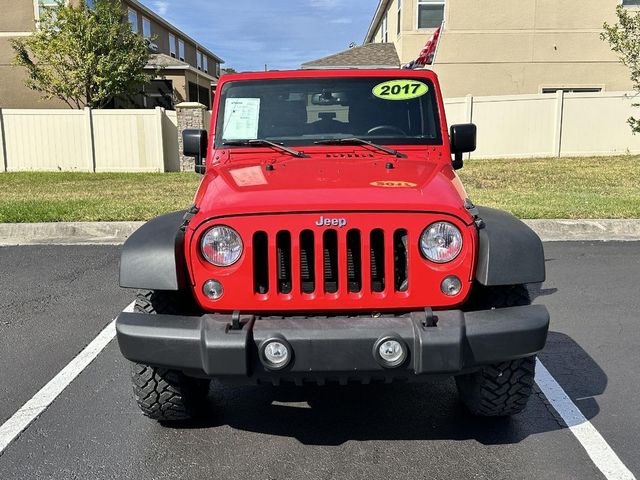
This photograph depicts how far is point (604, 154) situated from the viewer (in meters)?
17.0

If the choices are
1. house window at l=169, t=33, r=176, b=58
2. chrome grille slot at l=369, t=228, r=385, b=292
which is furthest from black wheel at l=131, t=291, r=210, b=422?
house window at l=169, t=33, r=176, b=58

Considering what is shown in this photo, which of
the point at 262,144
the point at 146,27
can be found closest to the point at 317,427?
the point at 262,144

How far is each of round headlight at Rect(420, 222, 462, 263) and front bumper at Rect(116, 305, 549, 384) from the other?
26cm

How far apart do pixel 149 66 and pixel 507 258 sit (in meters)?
23.2

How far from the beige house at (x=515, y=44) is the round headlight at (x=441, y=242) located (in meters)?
16.9

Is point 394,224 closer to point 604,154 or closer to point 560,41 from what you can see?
point 604,154

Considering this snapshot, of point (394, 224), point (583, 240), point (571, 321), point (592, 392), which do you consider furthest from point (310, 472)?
point (583, 240)

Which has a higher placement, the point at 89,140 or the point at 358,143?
the point at 89,140

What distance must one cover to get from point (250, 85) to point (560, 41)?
17.1 metres

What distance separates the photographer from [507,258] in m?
2.68

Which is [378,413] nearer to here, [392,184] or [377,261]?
[377,261]

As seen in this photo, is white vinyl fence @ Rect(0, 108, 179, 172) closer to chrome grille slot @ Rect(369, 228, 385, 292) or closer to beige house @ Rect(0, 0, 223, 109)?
beige house @ Rect(0, 0, 223, 109)

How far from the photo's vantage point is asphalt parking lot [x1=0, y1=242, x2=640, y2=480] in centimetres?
283

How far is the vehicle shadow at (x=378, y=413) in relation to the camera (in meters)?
3.14
